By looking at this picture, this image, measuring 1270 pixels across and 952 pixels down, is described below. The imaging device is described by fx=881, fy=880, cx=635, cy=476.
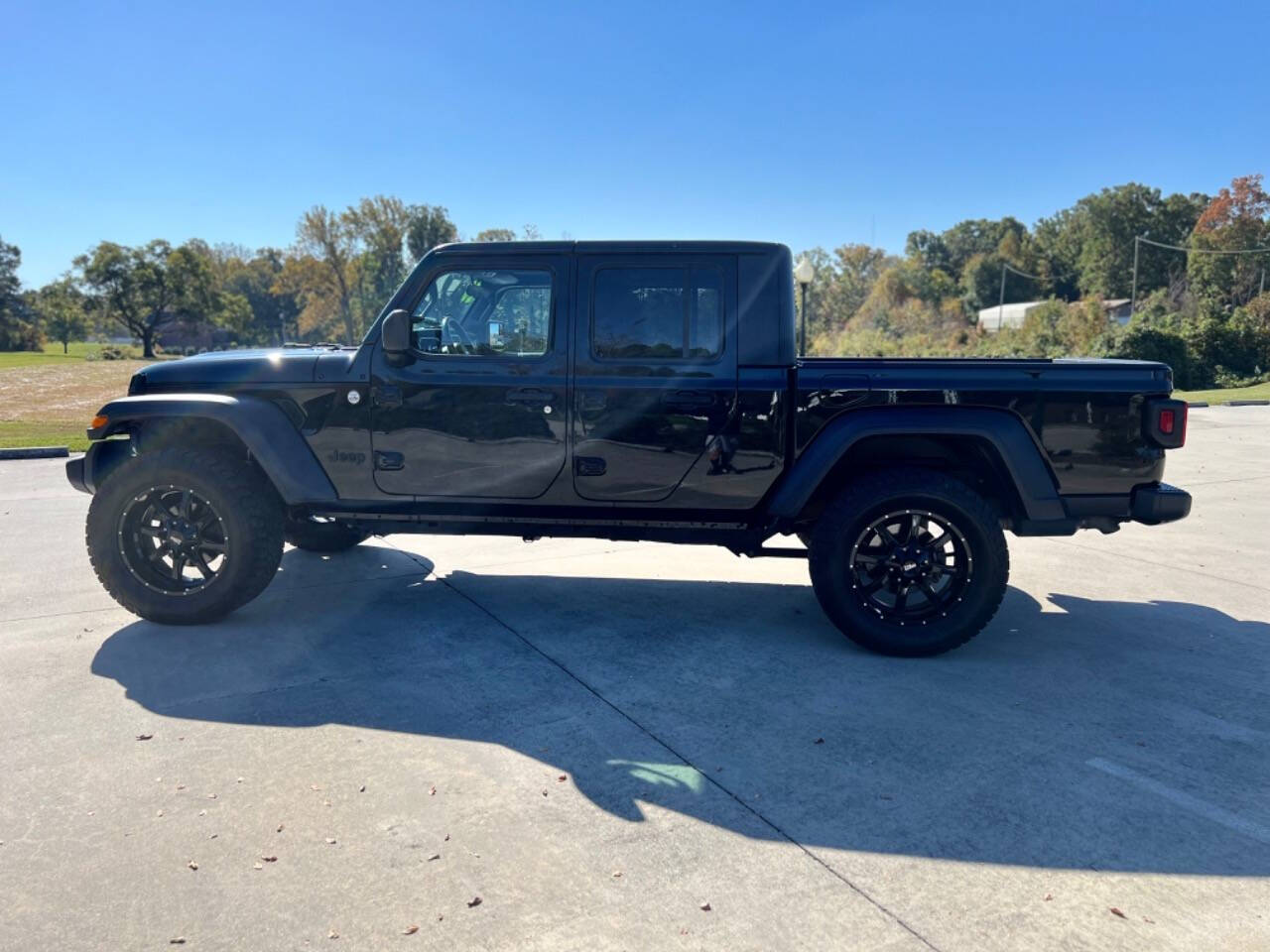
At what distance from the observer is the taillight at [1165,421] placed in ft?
13.9

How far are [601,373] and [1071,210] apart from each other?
293 feet

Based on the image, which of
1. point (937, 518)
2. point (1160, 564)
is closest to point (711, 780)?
point (937, 518)

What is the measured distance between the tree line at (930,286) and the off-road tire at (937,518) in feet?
79.4

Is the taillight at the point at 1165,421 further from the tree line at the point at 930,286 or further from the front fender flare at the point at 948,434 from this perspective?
the tree line at the point at 930,286

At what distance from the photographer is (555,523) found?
186 inches

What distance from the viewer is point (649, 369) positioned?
4.51 meters

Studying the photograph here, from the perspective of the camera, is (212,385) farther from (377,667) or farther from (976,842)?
(976,842)

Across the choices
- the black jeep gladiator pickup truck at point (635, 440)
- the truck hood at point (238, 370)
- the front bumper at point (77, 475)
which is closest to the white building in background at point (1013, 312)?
the black jeep gladiator pickup truck at point (635, 440)

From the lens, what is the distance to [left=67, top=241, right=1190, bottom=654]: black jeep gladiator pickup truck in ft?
14.2

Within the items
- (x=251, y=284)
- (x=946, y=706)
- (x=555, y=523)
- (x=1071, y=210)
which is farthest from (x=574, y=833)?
(x=251, y=284)

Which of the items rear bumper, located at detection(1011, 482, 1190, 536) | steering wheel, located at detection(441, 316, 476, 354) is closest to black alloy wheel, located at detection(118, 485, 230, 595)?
steering wheel, located at detection(441, 316, 476, 354)

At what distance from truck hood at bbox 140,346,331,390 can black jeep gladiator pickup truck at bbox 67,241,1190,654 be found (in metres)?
0.01

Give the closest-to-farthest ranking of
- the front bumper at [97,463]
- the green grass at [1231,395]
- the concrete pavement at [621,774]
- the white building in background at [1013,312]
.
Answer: the concrete pavement at [621,774] < the front bumper at [97,463] < the green grass at [1231,395] < the white building in background at [1013,312]

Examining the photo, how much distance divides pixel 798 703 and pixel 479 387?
2216mm
